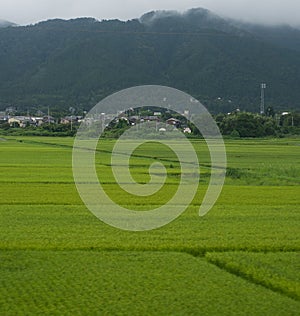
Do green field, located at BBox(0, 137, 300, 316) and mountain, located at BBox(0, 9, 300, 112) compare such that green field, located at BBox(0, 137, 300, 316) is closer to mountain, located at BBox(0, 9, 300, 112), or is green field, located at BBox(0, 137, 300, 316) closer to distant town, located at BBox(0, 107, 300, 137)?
distant town, located at BBox(0, 107, 300, 137)

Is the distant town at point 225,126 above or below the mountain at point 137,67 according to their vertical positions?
below

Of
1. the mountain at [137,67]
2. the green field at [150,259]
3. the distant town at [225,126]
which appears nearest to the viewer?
the green field at [150,259]

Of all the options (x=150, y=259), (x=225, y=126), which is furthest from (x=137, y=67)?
(x=150, y=259)

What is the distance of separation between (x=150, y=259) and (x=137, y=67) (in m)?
120

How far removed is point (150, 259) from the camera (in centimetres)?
995

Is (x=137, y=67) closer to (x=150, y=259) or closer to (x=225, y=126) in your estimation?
(x=225, y=126)

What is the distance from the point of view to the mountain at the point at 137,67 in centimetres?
11750

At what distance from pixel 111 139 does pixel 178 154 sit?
25330 millimetres

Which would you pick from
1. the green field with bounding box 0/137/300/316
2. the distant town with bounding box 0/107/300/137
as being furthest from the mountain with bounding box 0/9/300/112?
the green field with bounding box 0/137/300/316

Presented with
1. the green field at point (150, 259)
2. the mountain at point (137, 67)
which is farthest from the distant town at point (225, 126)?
the green field at point (150, 259)

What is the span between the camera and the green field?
7449 millimetres

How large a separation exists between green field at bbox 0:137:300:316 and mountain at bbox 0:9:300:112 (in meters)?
92.7

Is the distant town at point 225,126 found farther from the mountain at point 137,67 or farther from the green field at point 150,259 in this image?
the green field at point 150,259

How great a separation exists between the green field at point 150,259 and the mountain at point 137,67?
9273 centimetres
